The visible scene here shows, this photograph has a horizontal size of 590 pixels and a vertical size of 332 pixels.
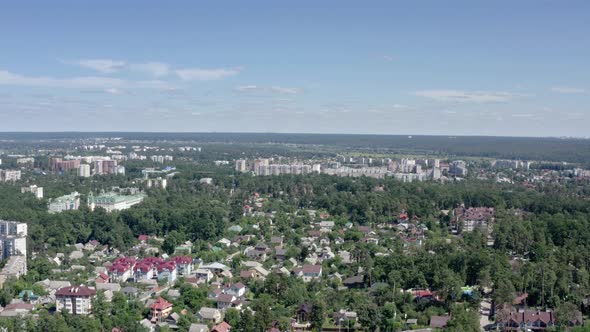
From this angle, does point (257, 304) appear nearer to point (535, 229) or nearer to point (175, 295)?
point (175, 295)

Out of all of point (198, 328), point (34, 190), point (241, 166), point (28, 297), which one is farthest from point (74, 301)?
point (241, 166)

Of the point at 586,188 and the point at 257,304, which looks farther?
the point at 586,188

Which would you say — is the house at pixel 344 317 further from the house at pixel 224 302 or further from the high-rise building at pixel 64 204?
the high-rise building at pixel 64 204

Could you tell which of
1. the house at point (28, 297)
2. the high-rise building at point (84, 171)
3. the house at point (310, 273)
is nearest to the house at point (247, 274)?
the house at point (310, 273)

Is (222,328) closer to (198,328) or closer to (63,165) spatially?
(198,328)

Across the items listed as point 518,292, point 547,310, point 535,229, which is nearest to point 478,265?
point 518,292

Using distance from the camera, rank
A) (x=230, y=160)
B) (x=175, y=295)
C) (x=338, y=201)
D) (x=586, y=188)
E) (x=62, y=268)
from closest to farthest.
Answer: (x=175, y=295) → (x=62, y=268) → (x=338, y=201) → (x=586, y=188) → (x=230, y=160)

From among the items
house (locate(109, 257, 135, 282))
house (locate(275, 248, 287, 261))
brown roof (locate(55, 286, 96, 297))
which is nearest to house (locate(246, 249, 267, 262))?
house (locate(275, 248, 287, 261))
